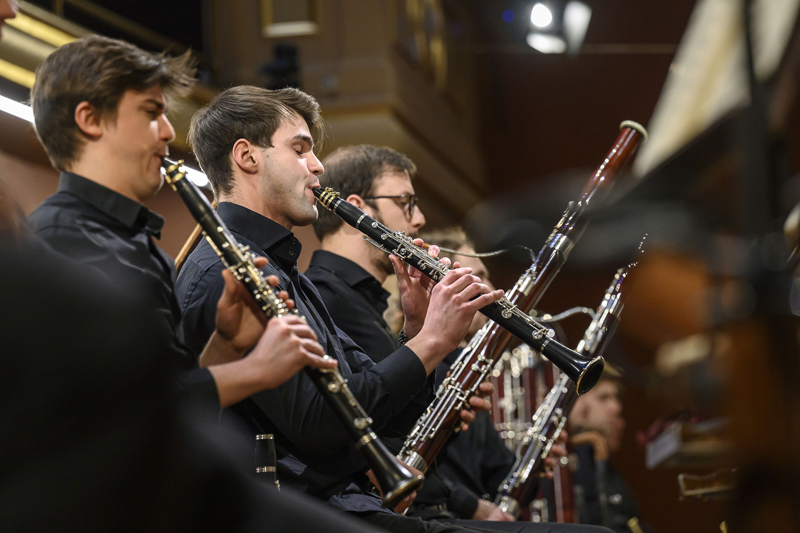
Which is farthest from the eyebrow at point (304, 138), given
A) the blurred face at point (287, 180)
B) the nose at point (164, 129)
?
the nose at point (164, 129)

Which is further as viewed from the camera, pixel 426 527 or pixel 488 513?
pixel 488 513

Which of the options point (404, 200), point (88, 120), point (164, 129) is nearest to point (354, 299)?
point (404, 200)

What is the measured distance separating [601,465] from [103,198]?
12.1ft

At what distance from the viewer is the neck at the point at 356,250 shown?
3125mm

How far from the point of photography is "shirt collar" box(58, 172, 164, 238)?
5.22 feet

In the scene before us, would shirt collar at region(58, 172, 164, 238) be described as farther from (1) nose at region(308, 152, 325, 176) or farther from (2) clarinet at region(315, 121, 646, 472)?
(2) clarinet at region(315, 121, 646, 472)

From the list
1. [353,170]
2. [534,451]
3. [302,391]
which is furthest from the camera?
[534,451]

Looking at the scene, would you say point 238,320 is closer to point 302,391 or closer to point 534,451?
point 302,391

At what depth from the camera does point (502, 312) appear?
2.36 metres

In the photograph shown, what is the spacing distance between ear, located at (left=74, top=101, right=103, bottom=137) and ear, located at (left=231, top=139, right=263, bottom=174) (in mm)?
675

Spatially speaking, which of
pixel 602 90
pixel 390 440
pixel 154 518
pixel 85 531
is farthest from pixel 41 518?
pixel 602 90

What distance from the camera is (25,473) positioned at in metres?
1.19

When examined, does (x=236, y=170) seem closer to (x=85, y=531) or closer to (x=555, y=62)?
(x=85, y=531)

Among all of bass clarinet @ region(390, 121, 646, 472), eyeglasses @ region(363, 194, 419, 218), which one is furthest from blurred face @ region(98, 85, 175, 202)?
eyeglasses @ region(363, 194, 419, 218)
